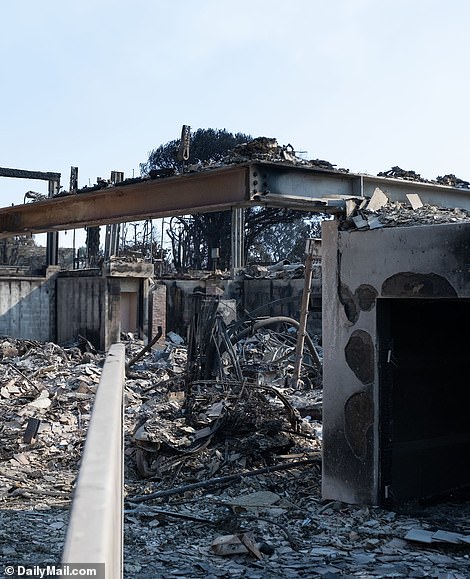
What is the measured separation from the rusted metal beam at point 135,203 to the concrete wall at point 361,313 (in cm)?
152

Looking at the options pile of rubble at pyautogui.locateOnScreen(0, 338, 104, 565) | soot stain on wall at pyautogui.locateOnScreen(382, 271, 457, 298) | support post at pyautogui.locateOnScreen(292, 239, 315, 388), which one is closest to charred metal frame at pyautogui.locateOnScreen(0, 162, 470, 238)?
soot stain on wall at pyautogui.locateOnScreen(382, 271, 457, 298)

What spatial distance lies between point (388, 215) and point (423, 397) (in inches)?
76.0

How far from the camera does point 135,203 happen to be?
10219 millimetres

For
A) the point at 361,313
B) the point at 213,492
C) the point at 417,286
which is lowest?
the point at 213,492

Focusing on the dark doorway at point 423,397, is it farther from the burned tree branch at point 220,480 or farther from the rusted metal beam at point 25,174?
the rusted metal beam at point 25,174

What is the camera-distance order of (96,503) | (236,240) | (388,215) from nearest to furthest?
1. (96,503)
2. (388,215)
3. (236,240)

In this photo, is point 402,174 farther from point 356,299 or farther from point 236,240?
point 236,240

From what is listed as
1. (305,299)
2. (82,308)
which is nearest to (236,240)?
(82,308)

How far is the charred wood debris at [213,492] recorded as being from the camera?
19.6ft

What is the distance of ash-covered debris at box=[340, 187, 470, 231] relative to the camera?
7.23 metres

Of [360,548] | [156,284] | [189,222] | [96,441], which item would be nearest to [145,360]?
[156,284]

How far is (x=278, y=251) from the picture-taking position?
6175 centimetres

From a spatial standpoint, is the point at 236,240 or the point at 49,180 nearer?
the point at 49,180

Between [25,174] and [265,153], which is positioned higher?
[25,174]
